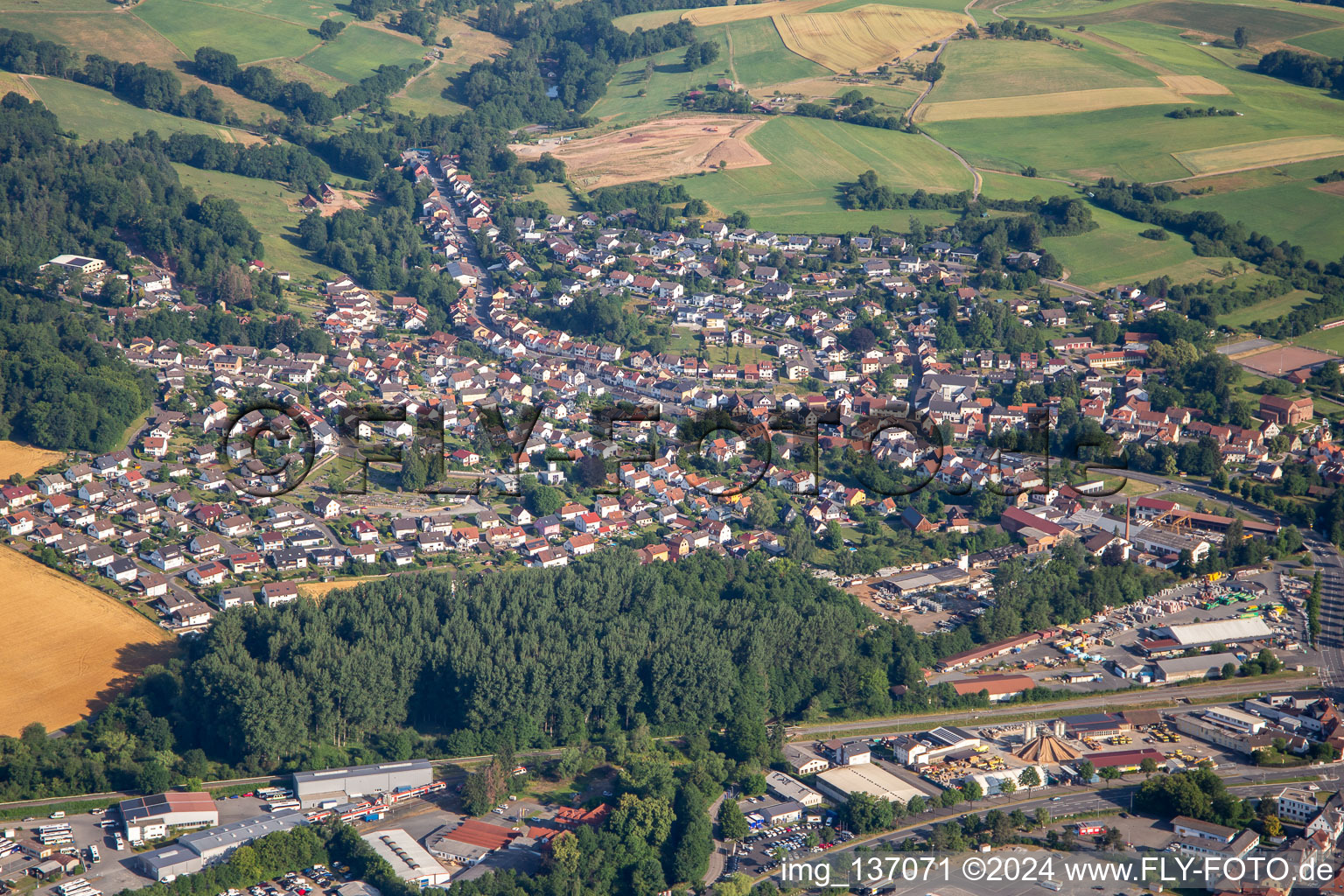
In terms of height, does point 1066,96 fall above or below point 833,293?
above

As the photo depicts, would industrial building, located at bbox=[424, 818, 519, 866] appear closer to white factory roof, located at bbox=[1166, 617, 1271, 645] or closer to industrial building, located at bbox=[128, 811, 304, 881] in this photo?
industrial building, located at bbox=[128, 811, 304, 881]

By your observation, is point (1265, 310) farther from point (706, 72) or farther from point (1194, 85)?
point (706, 72)

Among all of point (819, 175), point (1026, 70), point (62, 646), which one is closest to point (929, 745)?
point (62, 646)

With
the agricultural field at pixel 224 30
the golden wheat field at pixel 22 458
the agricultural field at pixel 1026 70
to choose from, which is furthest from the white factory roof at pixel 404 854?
the agricultural field at pixel 224 30

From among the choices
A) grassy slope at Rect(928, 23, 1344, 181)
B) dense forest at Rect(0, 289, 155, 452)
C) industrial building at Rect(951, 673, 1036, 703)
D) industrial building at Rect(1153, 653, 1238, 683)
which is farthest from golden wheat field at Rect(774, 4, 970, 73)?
industrial building at Rect(951, 673, 1036, 703)

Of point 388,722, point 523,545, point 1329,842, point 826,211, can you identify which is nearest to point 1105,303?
point 826,211

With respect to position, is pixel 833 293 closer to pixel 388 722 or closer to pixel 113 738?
pixel 388 722

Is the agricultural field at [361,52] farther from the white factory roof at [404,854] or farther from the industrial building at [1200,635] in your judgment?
the white factory roof at [404,854]
